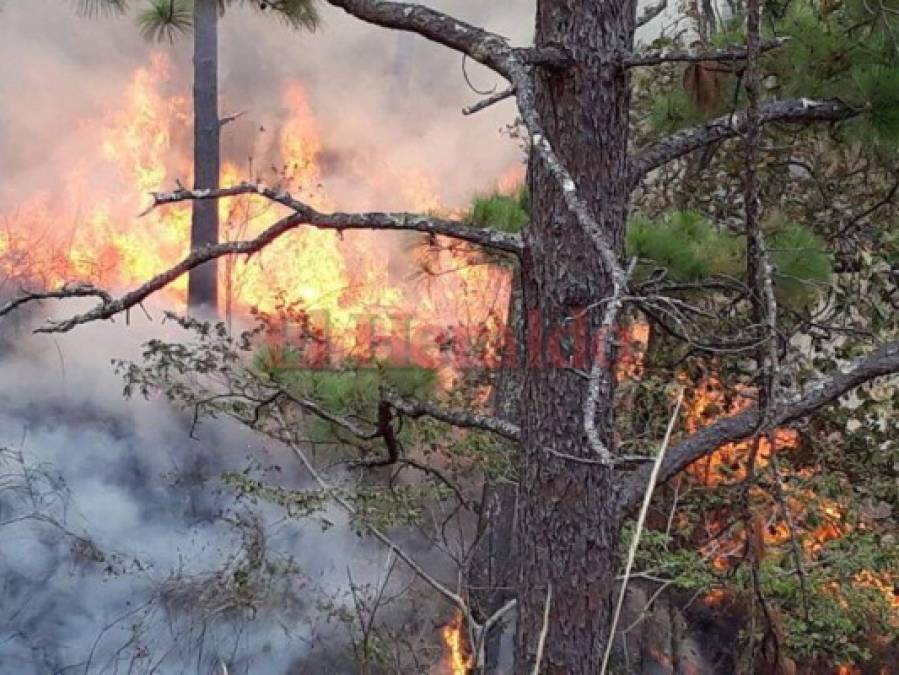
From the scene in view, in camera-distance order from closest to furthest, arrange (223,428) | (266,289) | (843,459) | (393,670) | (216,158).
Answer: (843,459) < (393,670) < (223,428) < (216,158) < (266,289)

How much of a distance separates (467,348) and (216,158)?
2631mm

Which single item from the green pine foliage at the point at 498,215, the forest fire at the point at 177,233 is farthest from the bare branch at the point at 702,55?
the forest fire at the point at 177,233

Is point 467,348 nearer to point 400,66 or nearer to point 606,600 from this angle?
point 606,600

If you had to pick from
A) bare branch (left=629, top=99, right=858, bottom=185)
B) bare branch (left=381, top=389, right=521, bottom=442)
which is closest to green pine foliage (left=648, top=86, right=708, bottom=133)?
bare branch (left=629, top=99, right=858, bottom=185)

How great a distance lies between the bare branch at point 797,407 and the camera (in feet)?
5.94

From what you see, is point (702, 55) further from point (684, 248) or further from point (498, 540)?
point (498, 540)

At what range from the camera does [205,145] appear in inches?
260

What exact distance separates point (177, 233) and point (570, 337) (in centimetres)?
626

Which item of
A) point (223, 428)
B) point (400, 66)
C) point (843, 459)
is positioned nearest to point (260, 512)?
point (223, 428)

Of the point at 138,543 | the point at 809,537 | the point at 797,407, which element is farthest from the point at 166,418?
the point at 797,407

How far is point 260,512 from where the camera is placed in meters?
5.37

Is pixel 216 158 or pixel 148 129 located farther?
pixel 148 129

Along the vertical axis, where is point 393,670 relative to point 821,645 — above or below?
below

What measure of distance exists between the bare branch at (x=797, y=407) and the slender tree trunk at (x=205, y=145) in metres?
5.23
